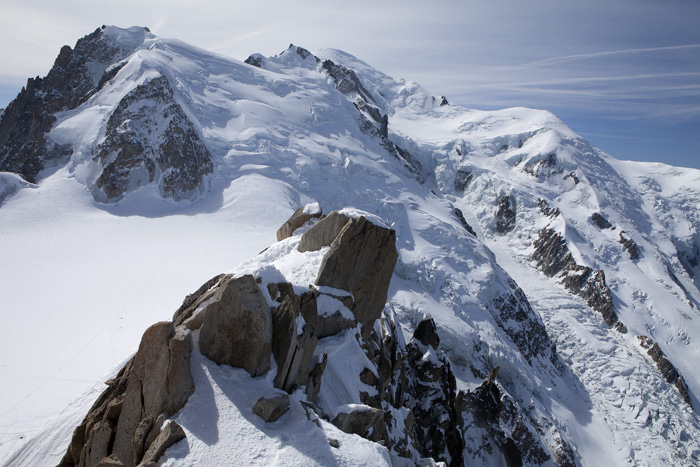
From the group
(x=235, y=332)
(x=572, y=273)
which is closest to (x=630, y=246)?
(x=572, y=273)

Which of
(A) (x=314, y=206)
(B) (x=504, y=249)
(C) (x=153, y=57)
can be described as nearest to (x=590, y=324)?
(B) (x=504, y=249)

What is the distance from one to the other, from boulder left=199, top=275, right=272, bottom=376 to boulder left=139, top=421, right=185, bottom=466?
1774mm

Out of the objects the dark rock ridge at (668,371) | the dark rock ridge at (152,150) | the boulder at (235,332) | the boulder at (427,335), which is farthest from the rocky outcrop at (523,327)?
the boulder at (235,332)

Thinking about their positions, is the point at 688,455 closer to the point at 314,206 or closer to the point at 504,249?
the point at 504,249

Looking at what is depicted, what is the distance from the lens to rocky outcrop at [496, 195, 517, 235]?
71.2m

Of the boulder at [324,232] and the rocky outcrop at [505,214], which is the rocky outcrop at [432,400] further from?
the rocky outcrop at [505,214]

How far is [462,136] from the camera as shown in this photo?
89.2 meters

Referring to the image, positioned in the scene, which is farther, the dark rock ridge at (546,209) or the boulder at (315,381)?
the dark rock ridge at (546,209)

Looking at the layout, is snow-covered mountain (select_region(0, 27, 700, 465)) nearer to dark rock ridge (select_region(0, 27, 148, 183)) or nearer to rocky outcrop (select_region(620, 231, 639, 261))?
dark rock ridge (select_region(0, 27, 148, 183))

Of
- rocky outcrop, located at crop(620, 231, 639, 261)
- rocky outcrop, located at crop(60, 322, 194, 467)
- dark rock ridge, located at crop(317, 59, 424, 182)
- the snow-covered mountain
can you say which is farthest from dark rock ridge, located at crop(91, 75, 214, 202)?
rocky outcrop, located at crop(620, 231, 639, 261)

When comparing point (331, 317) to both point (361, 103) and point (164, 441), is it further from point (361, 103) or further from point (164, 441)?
point (361, 103)

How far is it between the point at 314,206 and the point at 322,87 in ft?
174

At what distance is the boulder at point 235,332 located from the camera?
360 inches

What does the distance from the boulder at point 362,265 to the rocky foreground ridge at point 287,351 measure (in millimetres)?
39
